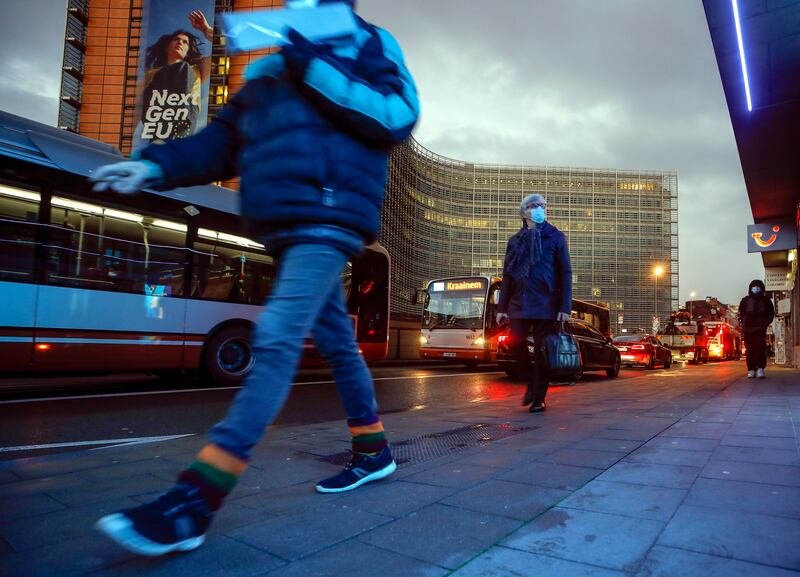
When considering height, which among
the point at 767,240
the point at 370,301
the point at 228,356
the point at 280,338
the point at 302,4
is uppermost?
the point at 767,240

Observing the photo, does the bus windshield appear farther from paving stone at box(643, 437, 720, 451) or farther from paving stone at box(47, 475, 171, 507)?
paving stone at box(47, 475, 171, 507)

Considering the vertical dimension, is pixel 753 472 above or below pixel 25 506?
above

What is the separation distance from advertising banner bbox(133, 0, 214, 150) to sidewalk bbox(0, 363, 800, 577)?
109 feet

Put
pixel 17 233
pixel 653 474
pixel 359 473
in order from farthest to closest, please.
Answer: pixel 17 233, pixel 653 474, pixel 359 473

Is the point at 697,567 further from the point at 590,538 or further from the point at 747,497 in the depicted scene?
the point at 747,497

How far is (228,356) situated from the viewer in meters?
8.77

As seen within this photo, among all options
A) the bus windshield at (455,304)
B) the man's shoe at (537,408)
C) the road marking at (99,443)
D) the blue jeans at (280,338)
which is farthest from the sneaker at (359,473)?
the bus windshield at (455,304)

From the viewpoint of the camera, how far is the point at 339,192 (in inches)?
74.7

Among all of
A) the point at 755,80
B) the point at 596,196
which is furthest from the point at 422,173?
the point at 755,80

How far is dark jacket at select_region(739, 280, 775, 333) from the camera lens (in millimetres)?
9594

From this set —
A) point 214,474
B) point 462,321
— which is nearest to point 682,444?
point 214,474

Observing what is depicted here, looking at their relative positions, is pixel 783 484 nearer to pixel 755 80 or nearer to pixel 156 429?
pixel 156 429

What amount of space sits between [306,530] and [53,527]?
872mm

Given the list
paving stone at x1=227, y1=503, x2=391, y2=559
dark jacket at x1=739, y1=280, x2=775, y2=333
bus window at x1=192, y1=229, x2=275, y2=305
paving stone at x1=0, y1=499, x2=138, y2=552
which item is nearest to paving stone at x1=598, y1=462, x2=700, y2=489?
paving stone at x1=227, y1=503, x2=391, y2=559
